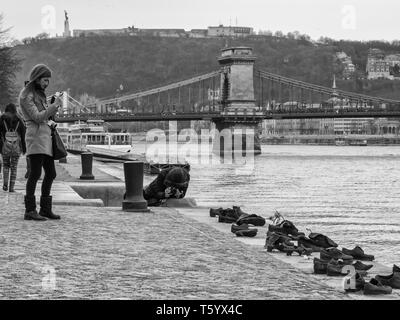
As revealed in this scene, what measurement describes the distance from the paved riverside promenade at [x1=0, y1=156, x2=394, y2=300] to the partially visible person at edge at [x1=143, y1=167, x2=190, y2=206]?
14.6 feet

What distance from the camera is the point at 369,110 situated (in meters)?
98.8

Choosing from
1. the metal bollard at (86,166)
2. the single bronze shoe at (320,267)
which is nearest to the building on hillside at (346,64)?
the metal bollard at (86,166)

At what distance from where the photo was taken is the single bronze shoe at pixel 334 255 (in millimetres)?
8866

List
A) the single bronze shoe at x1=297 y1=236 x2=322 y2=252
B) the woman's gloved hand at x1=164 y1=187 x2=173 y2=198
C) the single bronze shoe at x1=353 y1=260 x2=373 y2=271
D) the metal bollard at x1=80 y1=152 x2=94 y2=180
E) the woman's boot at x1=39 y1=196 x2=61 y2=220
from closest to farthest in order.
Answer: the single bronze shoe at x1=353 y1=260 x2=373 y2=271 < the single bronze shoe at x1=297 y1=236 x2=322 y2=252 < the woman's boot at x1=39 y1=196 x2=61 y2=220 < the woman's gloved hand at x1=164 y1=187 x2=173 y2=198 < the metal bollard at x1=80 y1=152 x2=94 y2=180

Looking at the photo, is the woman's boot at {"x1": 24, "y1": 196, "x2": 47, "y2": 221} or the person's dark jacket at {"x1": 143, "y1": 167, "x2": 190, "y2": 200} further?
the person's dark jacket at {"x1": 143, "y1": 167, "x2": 190, "y2": 200}

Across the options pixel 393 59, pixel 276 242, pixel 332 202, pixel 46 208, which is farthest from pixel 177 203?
pixel 393 59

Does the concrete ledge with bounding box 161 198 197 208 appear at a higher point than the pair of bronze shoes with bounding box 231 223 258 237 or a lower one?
lower

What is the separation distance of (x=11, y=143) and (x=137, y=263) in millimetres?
8480

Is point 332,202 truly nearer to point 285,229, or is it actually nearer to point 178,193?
point 178,193

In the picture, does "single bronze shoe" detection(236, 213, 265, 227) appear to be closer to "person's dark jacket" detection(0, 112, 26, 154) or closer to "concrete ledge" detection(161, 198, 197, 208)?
"concrete ledge" detection(161, 198, 197, 208)

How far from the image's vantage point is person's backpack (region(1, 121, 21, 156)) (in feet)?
52.2

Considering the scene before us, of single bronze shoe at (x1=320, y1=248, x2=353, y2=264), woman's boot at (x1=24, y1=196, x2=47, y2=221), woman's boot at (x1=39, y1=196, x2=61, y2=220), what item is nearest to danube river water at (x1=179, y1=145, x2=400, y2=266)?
single bronze shoe at (x1=320, y1=248, x2=353, y2=264)
